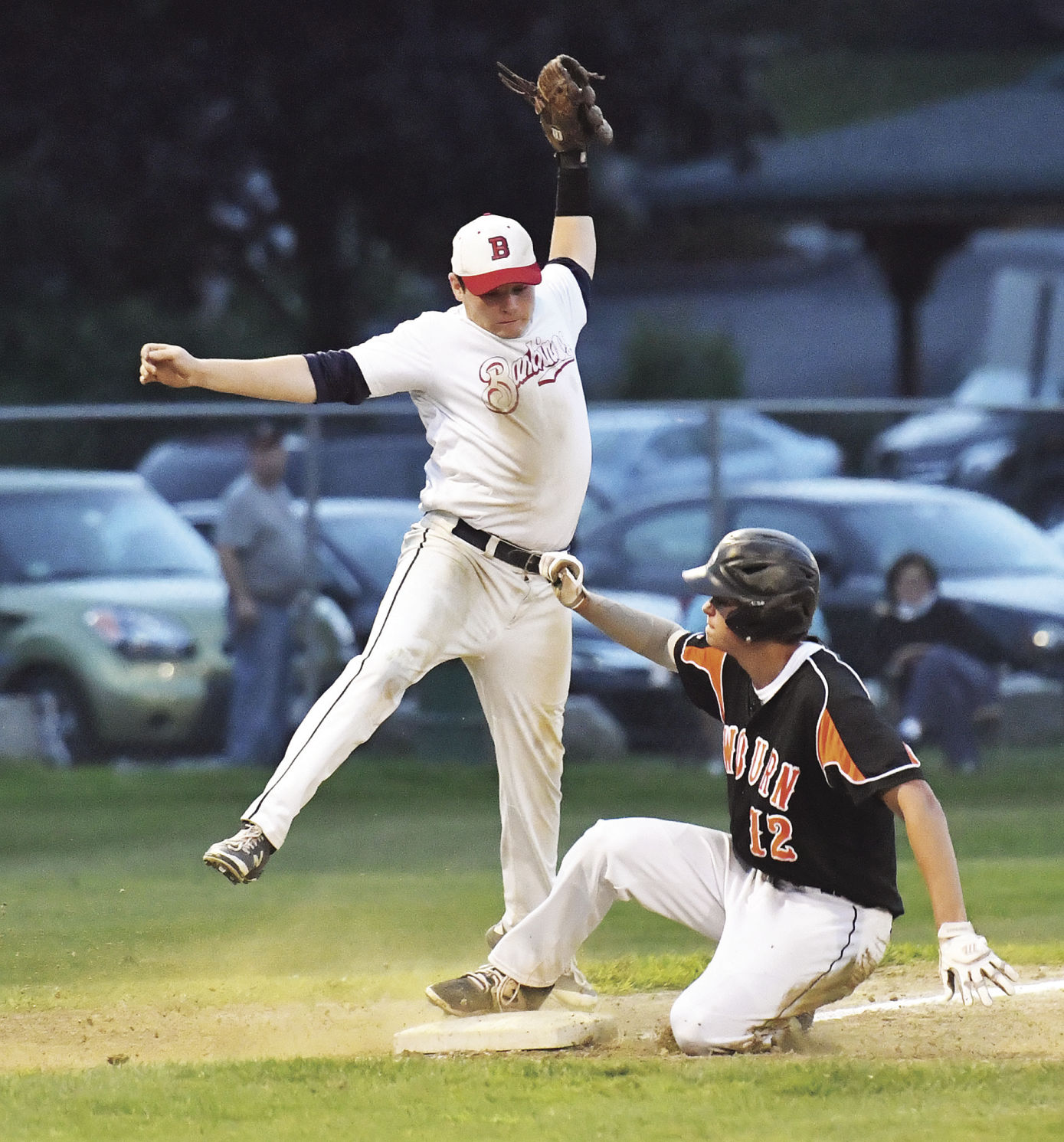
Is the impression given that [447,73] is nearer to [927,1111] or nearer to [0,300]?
[0,300]

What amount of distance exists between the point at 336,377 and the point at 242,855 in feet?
4.42

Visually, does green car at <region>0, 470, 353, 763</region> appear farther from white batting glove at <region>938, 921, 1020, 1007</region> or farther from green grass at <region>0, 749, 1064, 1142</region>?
white batting glove at <region>938, 921, 1020, 1007</region>

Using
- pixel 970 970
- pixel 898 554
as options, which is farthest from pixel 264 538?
pixel 970 970

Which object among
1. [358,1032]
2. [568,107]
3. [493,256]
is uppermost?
[568,107]

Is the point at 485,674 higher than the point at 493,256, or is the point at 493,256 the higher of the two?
the point at 493,256

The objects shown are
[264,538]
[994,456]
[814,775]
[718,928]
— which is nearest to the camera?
[814,775]

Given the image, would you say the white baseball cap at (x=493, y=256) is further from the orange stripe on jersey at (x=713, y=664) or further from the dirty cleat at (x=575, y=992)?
the dirty cleat at (x=575, y=992)

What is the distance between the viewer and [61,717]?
1085 cm

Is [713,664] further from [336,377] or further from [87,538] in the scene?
[87,538]

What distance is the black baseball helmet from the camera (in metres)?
5.01

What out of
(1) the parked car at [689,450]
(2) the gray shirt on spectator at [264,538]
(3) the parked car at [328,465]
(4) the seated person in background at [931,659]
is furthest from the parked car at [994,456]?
(2) the gray shirt on spectator at [264,538]

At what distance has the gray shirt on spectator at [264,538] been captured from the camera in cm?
1074

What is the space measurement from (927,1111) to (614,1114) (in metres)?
0.69

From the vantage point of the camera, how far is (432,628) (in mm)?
5684
